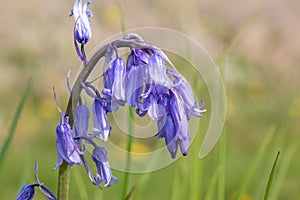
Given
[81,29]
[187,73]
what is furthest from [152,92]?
[187,73]

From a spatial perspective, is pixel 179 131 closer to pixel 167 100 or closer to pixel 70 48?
pixel 167 100

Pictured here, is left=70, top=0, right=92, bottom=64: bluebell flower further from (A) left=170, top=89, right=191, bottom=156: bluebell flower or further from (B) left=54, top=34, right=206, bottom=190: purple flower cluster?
(A) left=170, top=89, right=191, bottom=156: bluebell flower

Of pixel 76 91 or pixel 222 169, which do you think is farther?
pixel 222 169

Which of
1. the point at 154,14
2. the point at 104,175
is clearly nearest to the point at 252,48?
the point at 154,14

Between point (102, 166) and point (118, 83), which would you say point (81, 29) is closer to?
point (118, 83)

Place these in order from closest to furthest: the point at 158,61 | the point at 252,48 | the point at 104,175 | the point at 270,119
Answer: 1. the point at 158,61
2. the point at 104,175
3. the point at 270,119
4. the point at 252,48

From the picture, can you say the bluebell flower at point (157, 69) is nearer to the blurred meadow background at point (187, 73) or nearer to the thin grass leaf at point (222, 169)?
the thin grass leaf at point (222, 169)

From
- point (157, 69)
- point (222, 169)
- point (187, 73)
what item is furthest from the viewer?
point (187, 73)
